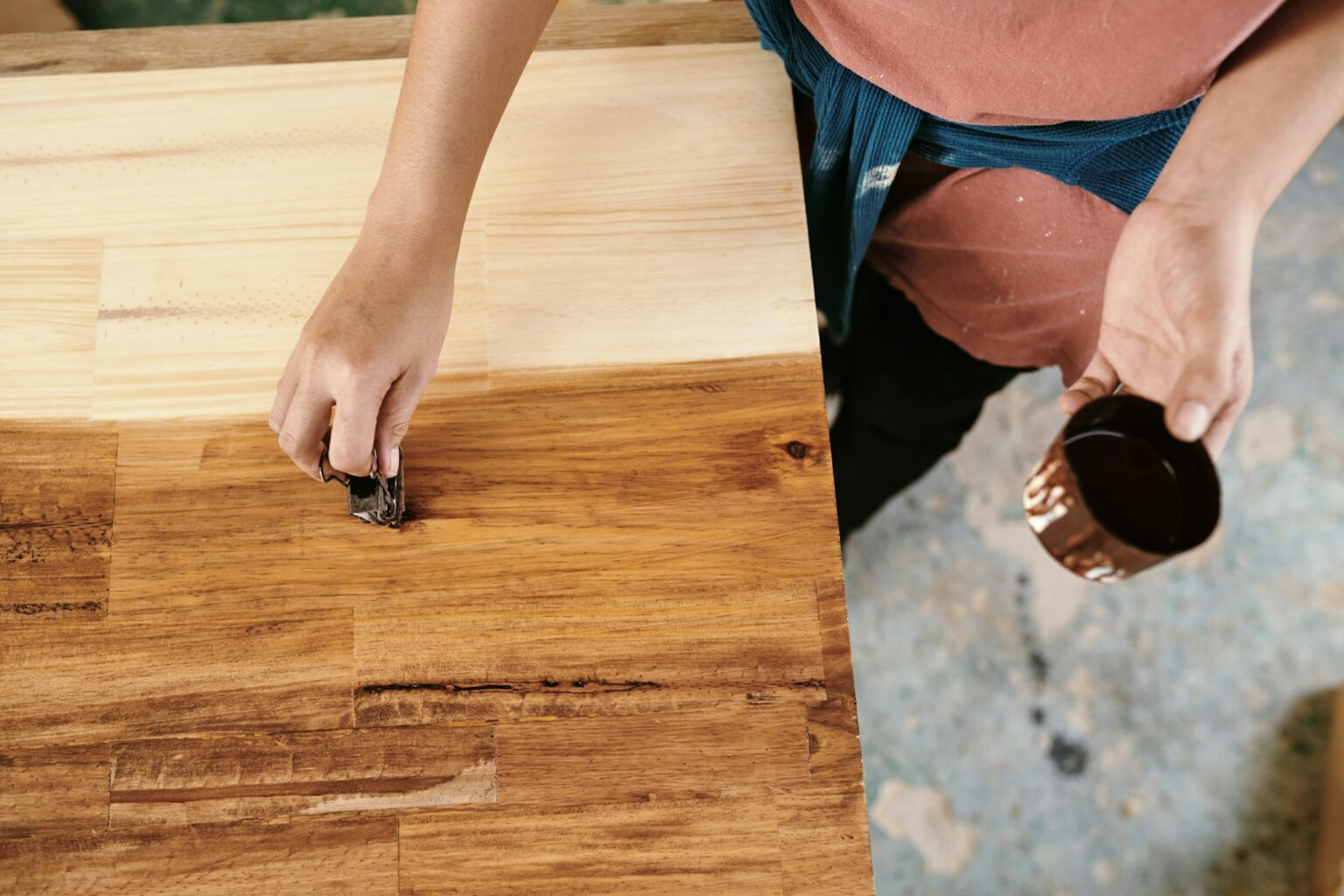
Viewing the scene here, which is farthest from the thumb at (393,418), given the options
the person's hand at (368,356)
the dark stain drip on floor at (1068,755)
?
the dark stain drip on floor at (1068,755)

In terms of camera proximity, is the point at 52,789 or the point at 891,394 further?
the point at 891,394

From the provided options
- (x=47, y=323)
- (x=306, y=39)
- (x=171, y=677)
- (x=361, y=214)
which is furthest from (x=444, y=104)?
(x=171, y=677)

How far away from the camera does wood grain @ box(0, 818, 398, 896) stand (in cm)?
71

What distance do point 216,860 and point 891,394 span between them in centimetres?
101

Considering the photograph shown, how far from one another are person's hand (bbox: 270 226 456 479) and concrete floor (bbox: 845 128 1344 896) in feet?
3.46

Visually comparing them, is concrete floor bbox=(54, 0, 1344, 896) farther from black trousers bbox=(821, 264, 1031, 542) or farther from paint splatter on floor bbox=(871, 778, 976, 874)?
black trousers bbox=(821, 264, 1031, 542)

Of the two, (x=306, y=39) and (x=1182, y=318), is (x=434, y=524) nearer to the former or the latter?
(x=306, y=39)

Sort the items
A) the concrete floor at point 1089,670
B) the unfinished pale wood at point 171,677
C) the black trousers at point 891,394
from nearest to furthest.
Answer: the unfinished pale wood at point 171,677
the black trousers at point 891,394
the concrete floor at point 1089,670

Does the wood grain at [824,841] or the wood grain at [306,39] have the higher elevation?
the wood grain at [306,39]

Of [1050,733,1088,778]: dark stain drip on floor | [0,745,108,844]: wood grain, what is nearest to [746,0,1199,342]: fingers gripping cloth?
[0,745,108,844]: wood grain

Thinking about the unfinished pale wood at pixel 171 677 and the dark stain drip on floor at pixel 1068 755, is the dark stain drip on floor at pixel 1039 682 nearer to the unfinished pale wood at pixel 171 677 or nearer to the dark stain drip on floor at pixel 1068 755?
the dark stain drip on floor at pixel 1068 755

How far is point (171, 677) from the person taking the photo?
746 millimetres

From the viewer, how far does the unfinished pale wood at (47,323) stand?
796 millimetres

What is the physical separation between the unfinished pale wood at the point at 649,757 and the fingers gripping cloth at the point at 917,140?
43cm
